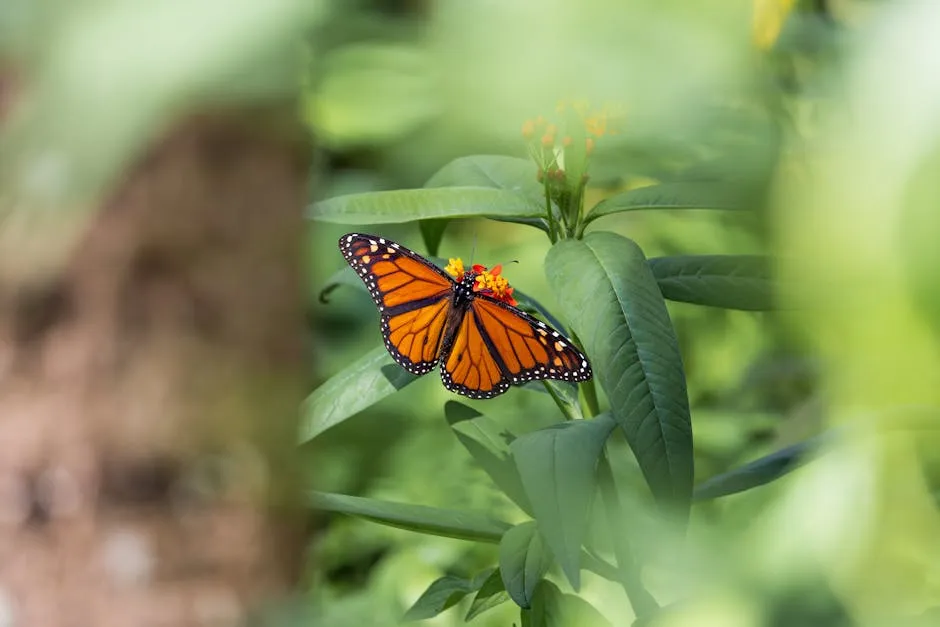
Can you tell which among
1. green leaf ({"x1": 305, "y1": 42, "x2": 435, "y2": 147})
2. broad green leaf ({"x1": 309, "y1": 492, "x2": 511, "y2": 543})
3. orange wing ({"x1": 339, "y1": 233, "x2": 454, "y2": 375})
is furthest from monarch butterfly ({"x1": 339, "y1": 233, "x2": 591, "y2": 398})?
green leaf ({"x1": 305, "y1": 42, "x2": 435, "y2": 147})

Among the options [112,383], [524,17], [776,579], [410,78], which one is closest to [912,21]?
[776,579]

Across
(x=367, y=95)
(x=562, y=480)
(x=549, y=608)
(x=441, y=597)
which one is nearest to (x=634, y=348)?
(x=562, y=480)

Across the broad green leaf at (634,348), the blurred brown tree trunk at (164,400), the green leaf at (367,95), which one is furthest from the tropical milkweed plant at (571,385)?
the green leaf at (367,95)

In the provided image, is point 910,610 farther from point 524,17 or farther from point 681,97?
point 681,97

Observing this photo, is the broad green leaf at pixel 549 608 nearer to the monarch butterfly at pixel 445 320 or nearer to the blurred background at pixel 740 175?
the blurred background at pixel 740 175

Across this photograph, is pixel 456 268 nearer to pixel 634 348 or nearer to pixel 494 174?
pixel 494 174

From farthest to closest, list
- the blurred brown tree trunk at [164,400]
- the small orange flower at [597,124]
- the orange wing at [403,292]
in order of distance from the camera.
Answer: the blurred brown tree trunk at [164,400] → the orange wing at [403,292] → the small orange flower at [597,124]
